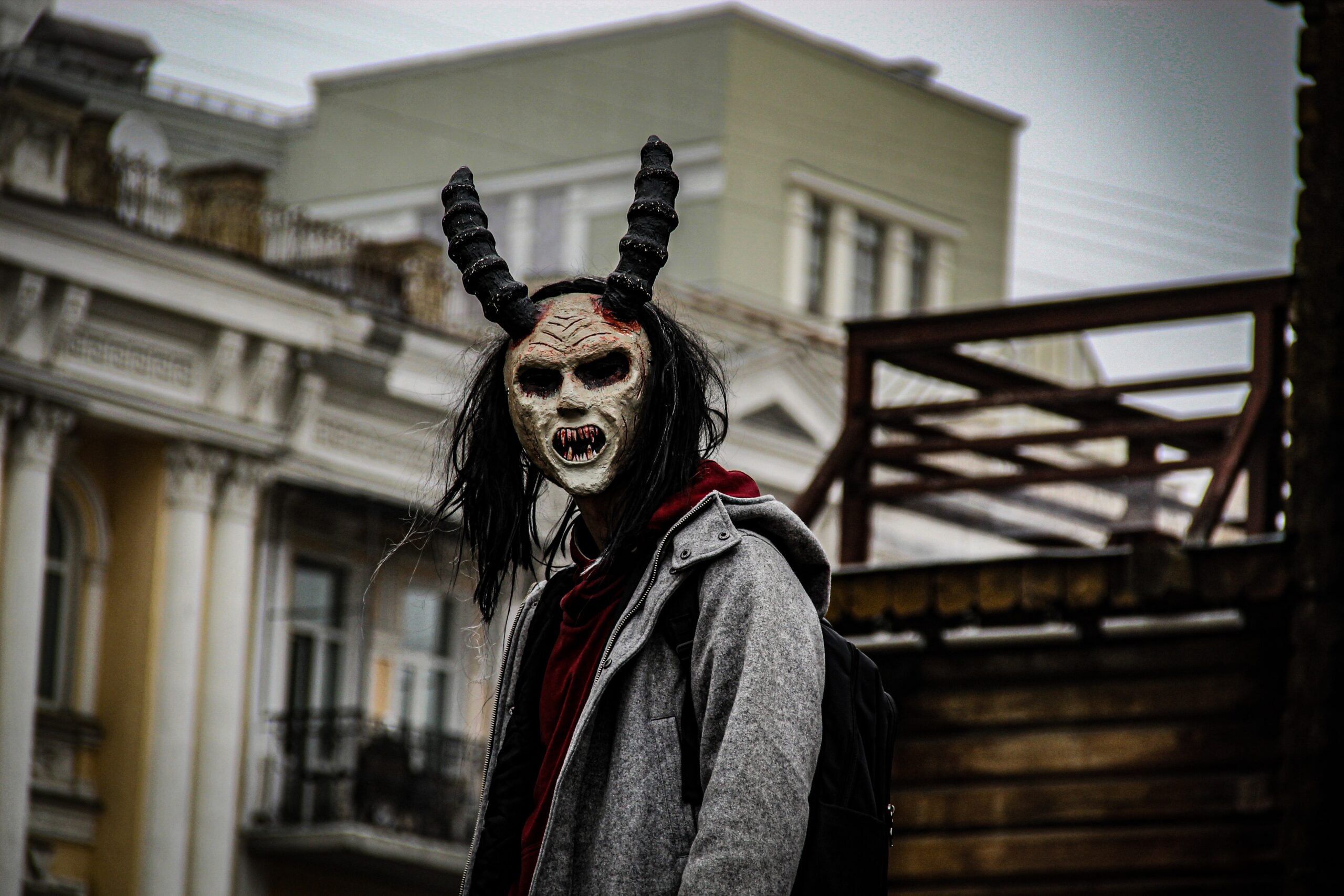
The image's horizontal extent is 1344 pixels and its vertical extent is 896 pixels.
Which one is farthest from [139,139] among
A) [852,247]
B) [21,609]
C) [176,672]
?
[852,247]

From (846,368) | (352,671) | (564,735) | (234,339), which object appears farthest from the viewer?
(352,671)

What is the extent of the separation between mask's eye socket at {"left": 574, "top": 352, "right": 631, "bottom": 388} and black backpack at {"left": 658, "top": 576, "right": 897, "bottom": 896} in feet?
1.41

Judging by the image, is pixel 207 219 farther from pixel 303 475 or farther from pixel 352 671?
pixel 352 671

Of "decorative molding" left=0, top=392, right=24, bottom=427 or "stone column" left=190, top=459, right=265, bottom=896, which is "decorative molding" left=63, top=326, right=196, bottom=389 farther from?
Result: "stone column" left=190, top=459, right=265, bottom=896

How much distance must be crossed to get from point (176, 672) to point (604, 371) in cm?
1810

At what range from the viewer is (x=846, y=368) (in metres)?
12.5

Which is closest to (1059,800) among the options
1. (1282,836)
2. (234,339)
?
(1282,836)

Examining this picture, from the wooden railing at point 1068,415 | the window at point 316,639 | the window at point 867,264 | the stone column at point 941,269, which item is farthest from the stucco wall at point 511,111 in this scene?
the wooden railing at point 1068,415

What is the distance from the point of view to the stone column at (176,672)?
838 inches

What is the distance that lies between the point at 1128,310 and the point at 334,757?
13.6 metres

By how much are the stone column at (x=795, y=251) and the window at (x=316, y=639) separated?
1217 centimetres

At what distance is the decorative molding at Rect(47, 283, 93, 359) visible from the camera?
20.8 meters

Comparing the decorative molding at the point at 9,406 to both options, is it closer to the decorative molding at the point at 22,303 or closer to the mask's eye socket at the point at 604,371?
the decorative molding at the point at 22,303

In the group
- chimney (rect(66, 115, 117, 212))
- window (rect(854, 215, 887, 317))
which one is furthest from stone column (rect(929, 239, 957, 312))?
chimney (rect(66, 115, 117, 212))
